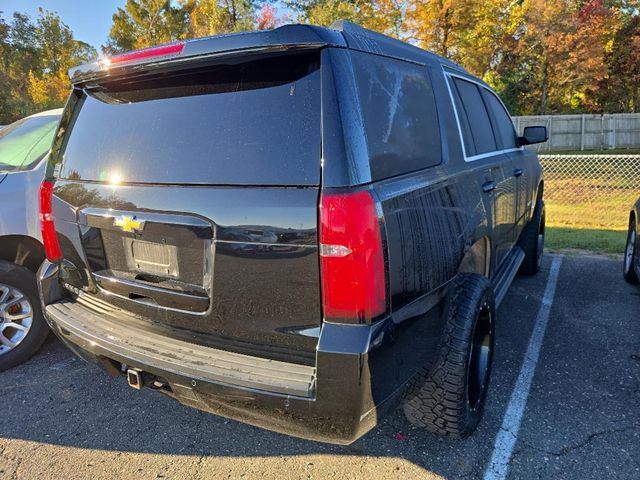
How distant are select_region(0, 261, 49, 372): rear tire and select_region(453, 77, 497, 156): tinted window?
334cm

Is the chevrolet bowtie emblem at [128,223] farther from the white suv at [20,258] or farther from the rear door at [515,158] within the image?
the rear door at [515,158]

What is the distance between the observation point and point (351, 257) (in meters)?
1.82

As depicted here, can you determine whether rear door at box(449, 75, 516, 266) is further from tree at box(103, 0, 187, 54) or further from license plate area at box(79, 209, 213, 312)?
tree at box(103, 0, 187, 54)

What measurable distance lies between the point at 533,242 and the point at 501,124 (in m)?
1.82

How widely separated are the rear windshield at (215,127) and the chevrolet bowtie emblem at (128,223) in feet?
0.62

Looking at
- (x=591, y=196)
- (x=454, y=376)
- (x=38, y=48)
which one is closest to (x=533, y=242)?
(x=454, y=376)

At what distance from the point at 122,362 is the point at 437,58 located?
2443 millimetres

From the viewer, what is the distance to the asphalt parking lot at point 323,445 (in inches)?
102

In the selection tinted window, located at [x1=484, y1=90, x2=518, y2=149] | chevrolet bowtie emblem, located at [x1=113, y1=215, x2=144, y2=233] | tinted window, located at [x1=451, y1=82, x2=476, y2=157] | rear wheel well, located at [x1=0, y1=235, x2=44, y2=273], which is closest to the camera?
chevrolet bowtie emblem, located at [x1=113, y1=215, x2=144, y2=233]

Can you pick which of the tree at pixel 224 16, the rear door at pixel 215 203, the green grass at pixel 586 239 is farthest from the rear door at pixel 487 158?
the tree at pixel 224 16

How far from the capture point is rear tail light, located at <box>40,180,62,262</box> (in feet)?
9.09

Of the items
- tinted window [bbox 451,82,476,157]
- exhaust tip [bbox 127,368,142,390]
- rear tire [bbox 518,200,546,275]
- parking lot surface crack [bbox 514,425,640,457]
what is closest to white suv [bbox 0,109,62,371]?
exhaust tip [bbox 127,368,142,390]

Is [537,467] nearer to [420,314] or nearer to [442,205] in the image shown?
[420,314]

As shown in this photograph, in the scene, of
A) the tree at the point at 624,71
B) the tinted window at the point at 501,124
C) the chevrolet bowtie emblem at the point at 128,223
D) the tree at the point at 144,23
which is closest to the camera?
the chevrolet bowtie emblem at the point at 128,223
